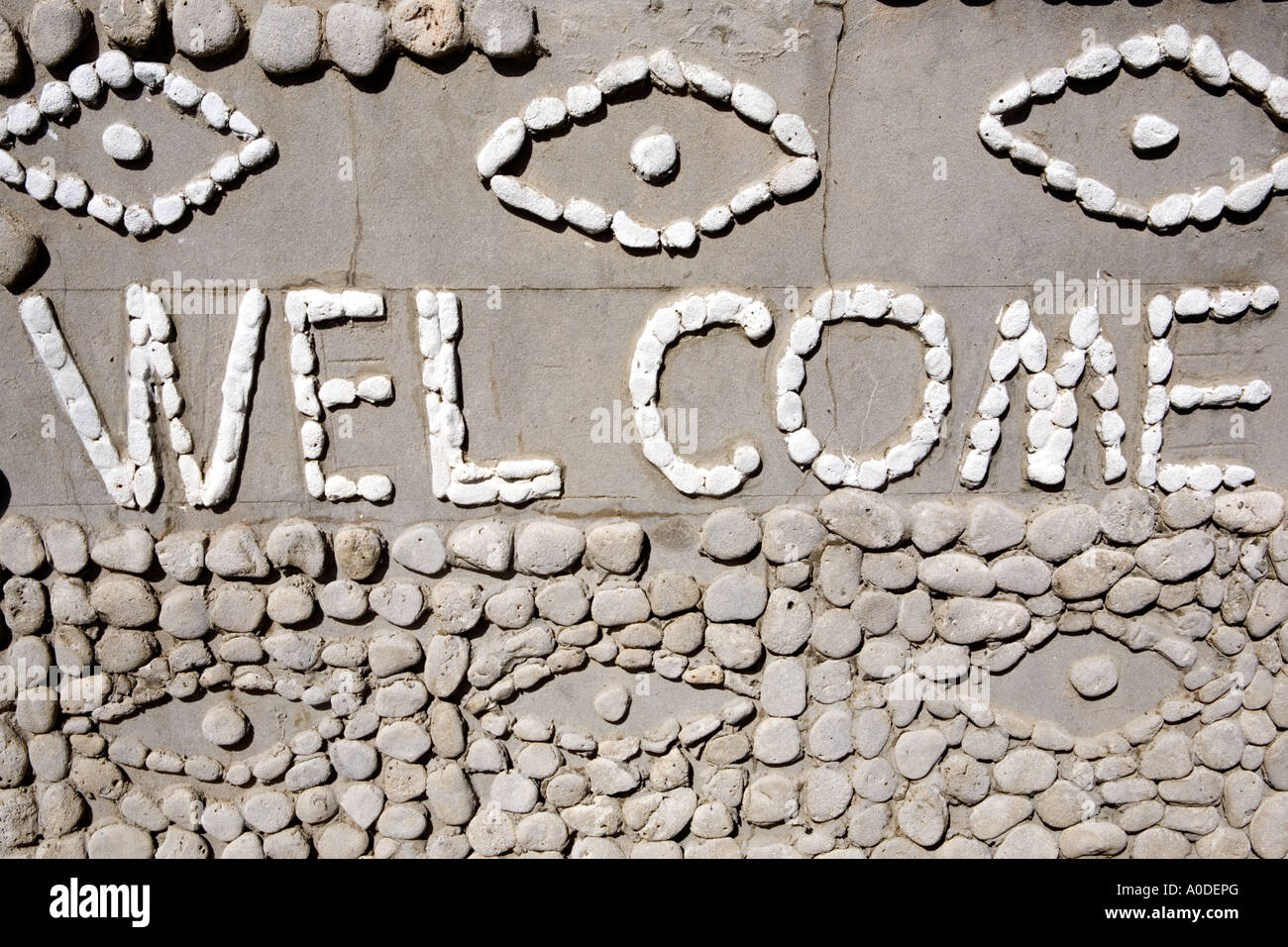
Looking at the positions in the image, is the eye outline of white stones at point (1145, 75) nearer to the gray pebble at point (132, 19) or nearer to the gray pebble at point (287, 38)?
the gray pebble at point (287, 38)

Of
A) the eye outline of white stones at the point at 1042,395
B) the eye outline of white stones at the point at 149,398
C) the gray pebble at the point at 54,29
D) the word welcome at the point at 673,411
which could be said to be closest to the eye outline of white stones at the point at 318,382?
the word welcome at the point at 673,411

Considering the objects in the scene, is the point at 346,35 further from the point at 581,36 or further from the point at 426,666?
the point at 426,666

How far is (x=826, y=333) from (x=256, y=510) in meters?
1.75

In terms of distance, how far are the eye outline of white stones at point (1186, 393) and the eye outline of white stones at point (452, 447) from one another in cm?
174

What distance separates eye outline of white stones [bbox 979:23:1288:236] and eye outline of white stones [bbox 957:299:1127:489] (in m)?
0.31

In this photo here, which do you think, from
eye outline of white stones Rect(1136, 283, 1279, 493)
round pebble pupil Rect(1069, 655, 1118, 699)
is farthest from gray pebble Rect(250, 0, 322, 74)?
round pebble pupil Rect(1069, 655, 1118, 699)

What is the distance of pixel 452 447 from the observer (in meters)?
2.49

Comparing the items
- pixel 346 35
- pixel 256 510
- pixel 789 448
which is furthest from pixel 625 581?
pixel 346 35

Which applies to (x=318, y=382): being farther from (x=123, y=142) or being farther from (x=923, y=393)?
(x=923, y=393)

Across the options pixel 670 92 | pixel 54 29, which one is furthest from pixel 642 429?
pixel 54 29

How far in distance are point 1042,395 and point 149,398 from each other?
2.57 metres

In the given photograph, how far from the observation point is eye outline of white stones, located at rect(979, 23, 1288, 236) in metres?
2.32

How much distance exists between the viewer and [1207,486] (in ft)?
8.45
